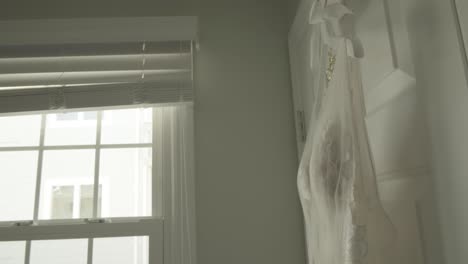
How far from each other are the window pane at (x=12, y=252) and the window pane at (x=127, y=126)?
0.51 m

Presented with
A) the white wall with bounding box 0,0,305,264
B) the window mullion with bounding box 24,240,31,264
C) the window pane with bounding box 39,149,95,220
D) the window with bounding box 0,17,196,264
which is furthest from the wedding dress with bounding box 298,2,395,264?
the window mullion with bounding box 24,240,31,264

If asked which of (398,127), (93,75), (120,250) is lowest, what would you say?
(120,250)

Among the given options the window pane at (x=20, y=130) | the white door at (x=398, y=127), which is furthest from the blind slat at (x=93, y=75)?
the white door at (x=398, y=127)

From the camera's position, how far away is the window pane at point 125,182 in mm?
1502

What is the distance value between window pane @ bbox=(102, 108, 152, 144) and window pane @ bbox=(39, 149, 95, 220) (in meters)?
0.11

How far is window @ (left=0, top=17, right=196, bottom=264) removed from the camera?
144cm

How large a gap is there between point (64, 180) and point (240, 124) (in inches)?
30.2

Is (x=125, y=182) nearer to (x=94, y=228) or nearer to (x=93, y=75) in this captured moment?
(x=94, y=228)

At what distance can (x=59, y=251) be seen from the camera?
4.69 ft

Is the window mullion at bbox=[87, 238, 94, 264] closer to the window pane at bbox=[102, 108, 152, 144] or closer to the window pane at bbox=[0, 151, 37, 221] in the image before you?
the window pane at bbox=[0, 151, 37, 221]

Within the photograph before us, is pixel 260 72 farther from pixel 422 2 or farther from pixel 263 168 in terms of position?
pixel 422 2

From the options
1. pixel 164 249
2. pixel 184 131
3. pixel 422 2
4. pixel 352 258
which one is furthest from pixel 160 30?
pixel 352 258

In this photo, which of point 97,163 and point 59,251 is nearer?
point 59,251

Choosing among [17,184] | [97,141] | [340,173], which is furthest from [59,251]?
[340,173]
